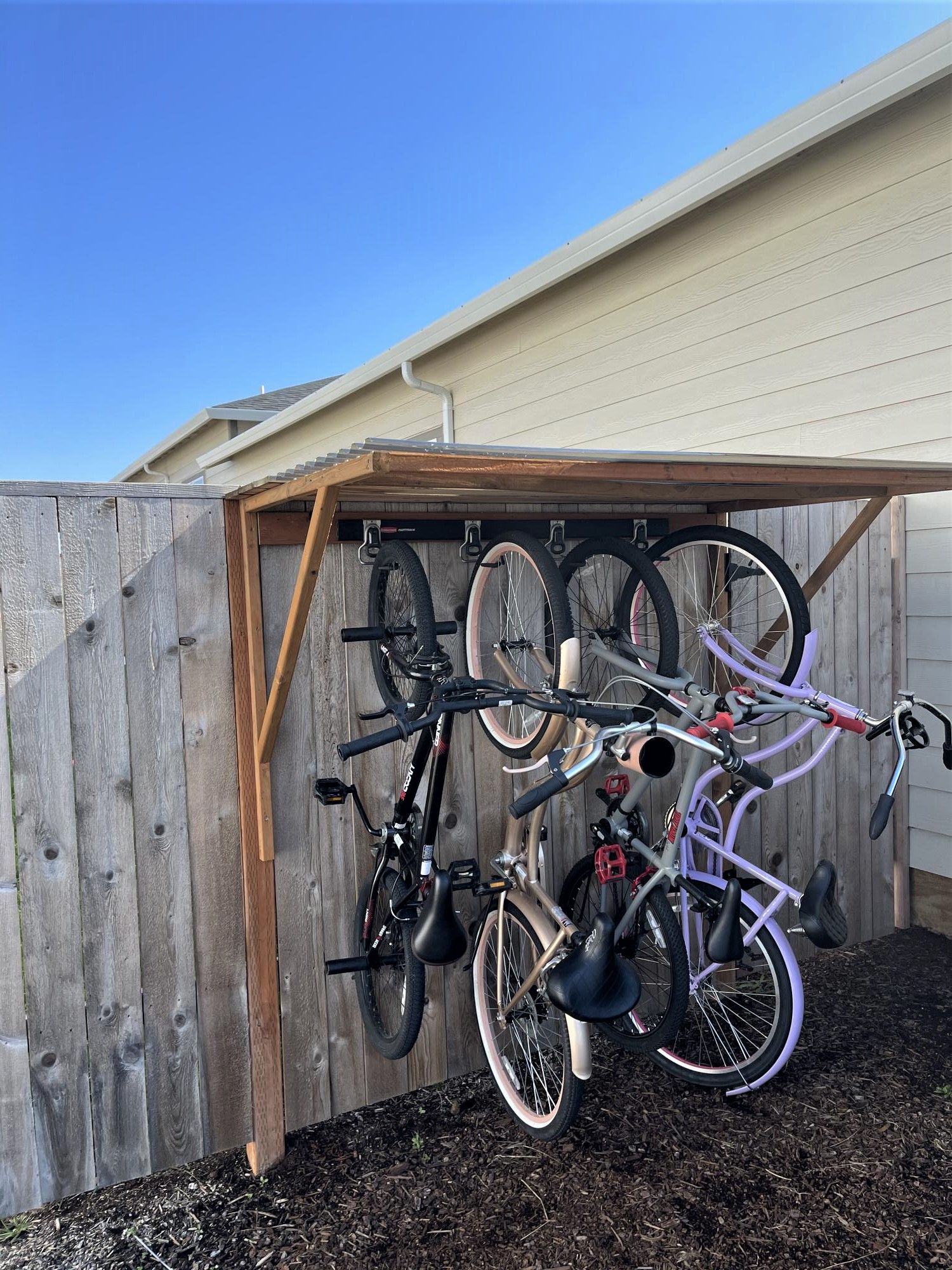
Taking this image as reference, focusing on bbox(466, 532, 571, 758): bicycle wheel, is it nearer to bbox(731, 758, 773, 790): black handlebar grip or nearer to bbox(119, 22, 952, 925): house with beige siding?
bbox(731, 758, 773, 790): black handlebar grip

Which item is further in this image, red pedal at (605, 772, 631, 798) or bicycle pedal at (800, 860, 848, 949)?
red pedal at (605, 772, 631, 798)

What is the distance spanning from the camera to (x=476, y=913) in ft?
9.97

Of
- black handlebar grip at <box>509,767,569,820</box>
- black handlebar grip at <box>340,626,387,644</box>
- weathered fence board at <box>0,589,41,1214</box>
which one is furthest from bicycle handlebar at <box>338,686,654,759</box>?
weathered fence board at <box>0,589,41,1214</box>

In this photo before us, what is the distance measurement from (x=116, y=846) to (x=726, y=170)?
3.97 m

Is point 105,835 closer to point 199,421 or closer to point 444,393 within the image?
point 444,393

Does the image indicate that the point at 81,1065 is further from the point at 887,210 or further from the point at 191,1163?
the point at 887,210

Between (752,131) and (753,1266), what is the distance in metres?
4.35

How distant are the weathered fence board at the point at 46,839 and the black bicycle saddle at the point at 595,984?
4.26ft

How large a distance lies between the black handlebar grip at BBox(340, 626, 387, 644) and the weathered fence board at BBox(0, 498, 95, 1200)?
0.77 m

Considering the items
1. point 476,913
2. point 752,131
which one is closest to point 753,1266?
point 476,913

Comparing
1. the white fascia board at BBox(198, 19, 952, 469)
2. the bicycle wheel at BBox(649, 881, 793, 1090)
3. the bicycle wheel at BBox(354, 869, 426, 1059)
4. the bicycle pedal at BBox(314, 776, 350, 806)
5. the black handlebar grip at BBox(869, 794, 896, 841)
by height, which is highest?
the white fascia board at BBox(198, 19, 952, 469)

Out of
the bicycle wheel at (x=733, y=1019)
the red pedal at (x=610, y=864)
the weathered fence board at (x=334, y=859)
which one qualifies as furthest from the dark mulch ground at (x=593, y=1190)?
the red pedal at (x=610, y=864)

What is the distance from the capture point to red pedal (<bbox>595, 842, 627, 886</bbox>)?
275cm

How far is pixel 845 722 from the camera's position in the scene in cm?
267
